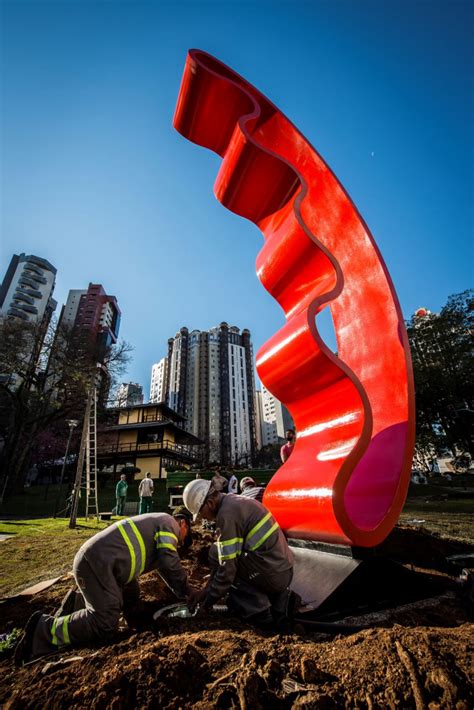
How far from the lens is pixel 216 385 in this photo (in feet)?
276

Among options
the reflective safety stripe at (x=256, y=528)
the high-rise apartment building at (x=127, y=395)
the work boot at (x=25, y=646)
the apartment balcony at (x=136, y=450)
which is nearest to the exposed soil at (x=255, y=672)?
the work boot at (x=25, y=646)

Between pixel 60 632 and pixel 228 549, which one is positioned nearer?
pixel 60 632

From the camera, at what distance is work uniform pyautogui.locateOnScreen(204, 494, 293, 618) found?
263 cm

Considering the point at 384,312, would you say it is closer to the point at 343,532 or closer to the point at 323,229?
the point at 323,229

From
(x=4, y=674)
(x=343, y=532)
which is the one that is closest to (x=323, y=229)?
(x=343, y=532)

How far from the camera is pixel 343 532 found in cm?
241

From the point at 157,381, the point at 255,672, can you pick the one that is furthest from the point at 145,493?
the point at 157,381

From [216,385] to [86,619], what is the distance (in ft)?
270

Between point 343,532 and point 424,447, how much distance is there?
25867mm

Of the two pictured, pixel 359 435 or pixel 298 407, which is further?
pixel 298 407

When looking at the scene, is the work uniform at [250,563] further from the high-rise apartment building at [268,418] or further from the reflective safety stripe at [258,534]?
the high-rise apartment building at [268,418]

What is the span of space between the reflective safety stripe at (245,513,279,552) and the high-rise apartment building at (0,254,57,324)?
231 ft

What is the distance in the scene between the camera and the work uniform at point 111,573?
2.26m

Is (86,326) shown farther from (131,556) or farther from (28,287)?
(28,287)
